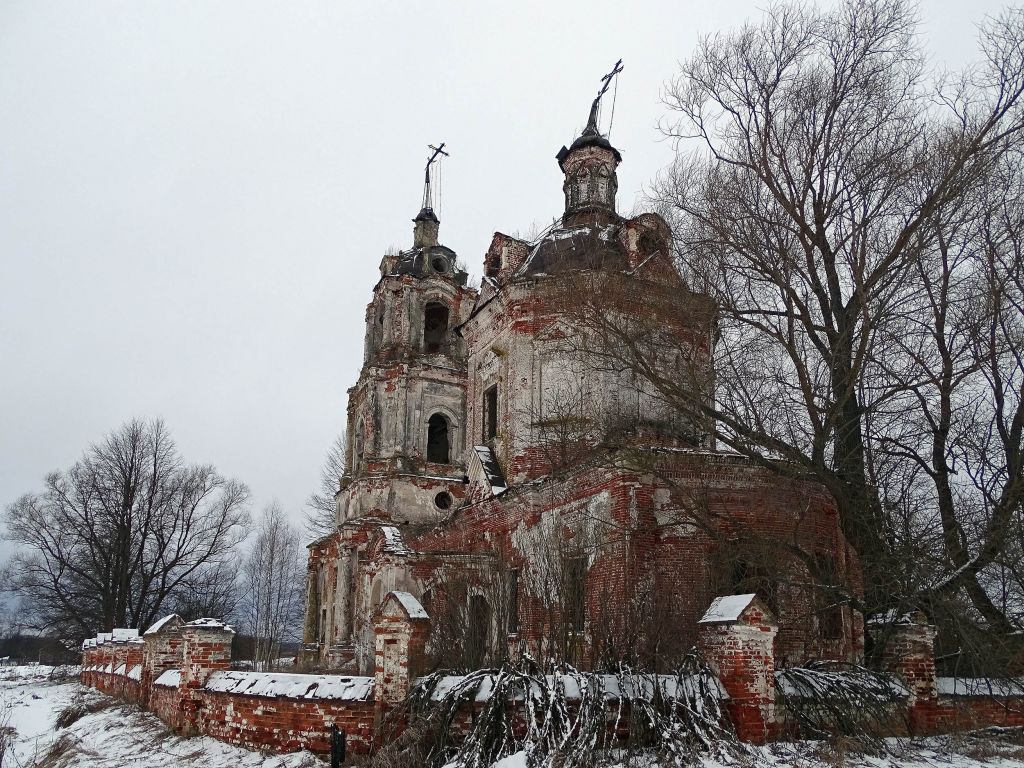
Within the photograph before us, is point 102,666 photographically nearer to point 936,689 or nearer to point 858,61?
point 936,689

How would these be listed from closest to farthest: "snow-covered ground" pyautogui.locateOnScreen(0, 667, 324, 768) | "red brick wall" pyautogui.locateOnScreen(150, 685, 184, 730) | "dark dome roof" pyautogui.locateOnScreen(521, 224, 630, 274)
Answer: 1. "snow-covered ground" pyautogui.locateOnScreen(0, 667, 324, 768)
2. "red brick wall" pyautogui.locateOnScreen(150, 685, 184, 730)
3. "dark dome roof" pyautogui.locateOnScreen(521, 224, 630, 274)

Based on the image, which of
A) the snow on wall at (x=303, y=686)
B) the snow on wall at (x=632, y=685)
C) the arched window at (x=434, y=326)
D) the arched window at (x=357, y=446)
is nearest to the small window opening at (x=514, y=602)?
the snow on wall at (x=303, y=686)

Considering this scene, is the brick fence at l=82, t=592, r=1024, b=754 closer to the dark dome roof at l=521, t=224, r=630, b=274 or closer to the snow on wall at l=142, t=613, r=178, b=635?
the snow on wall at l=142, t=613, r=178, b=635

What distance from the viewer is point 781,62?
1286 cm

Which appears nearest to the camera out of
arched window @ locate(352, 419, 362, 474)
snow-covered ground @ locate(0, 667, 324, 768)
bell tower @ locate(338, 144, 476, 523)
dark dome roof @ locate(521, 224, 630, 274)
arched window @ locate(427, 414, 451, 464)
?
snow-covered ground @ locate(0, 667, 324, 768)

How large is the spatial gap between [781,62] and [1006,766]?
32.6 feet

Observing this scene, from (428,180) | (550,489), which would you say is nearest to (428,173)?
(428,180)

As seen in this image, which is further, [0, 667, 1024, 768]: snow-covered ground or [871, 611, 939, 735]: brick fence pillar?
[871, 611, 939, 735]: brick fence pillar

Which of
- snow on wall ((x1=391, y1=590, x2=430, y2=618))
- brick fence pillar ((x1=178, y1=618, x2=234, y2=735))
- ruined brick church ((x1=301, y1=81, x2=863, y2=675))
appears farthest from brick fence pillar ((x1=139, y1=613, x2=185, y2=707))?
snow on wall ((x1=391, y1=590, x2=430, y2=618))

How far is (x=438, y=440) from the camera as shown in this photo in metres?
27.9

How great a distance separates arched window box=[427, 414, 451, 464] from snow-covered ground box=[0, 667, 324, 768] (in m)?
11.7

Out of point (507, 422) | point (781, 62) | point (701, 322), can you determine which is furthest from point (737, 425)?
point (507, 422)

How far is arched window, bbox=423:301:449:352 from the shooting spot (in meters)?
28.9

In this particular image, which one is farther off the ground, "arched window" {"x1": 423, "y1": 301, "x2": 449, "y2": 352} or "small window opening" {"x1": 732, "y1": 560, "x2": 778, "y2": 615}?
"arched window" {"x1": 423, "y1": 301, "x2": 449, "y2": 352}
